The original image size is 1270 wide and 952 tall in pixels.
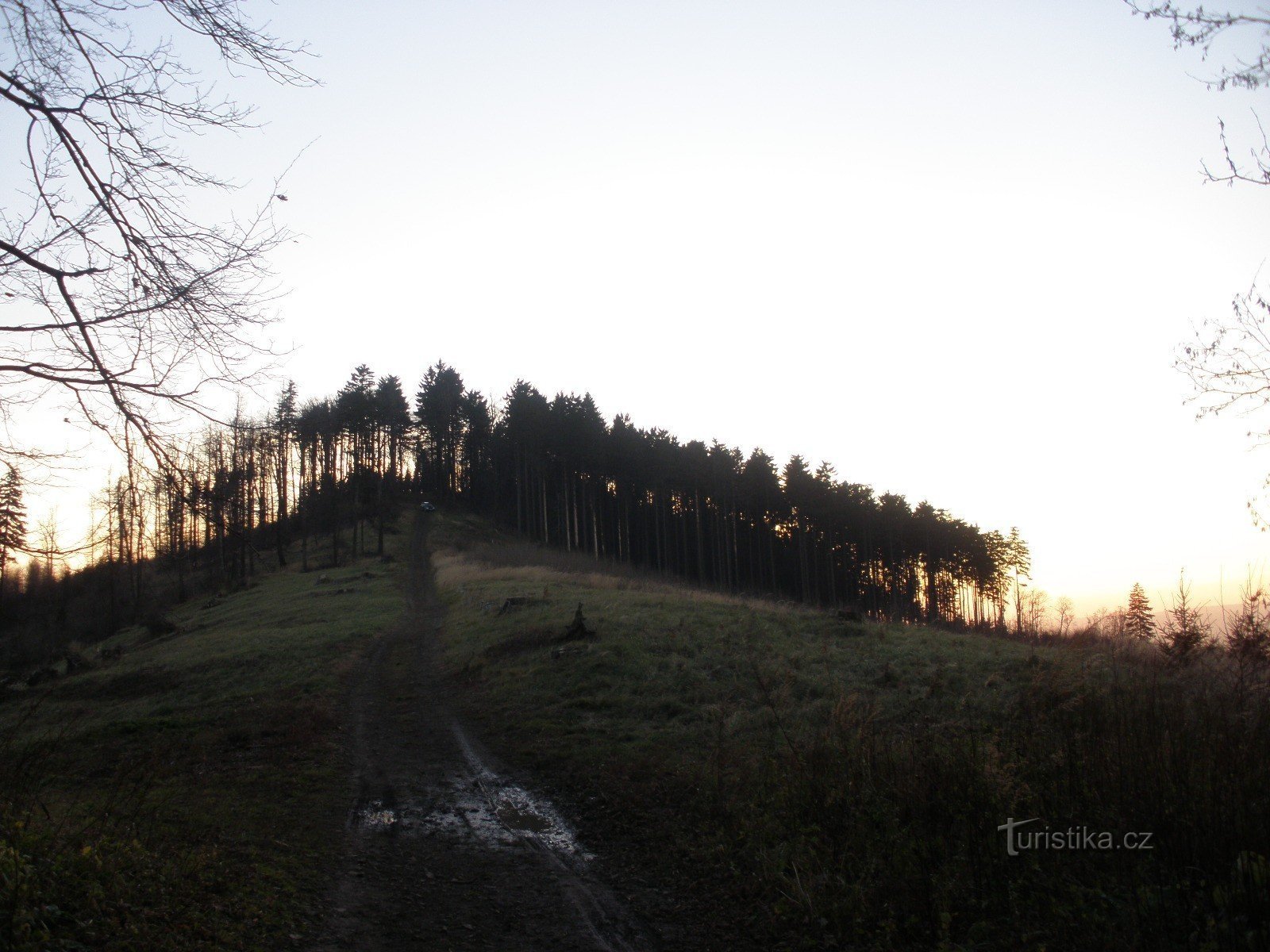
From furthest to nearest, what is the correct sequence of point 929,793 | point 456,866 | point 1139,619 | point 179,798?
point 1139,619, point 179,798, point 456,866, point 929,793

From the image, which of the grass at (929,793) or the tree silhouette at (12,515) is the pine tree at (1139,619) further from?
the tree silhouette at (12,515)

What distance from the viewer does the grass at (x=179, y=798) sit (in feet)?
15.0

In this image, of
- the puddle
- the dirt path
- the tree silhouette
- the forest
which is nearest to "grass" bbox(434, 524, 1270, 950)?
the puddle

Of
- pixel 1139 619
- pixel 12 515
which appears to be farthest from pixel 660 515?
pixel 12 515

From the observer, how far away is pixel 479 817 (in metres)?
8.45

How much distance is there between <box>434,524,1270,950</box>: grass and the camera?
15.7 feet

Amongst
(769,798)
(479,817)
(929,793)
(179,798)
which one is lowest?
(479,817)

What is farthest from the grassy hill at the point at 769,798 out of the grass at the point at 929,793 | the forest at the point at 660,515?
the forest at the point at 660,515

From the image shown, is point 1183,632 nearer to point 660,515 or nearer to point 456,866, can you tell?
point 456,866

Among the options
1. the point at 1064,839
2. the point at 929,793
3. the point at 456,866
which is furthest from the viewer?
the point at 456,866

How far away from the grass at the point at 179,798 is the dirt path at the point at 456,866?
17.0 inches

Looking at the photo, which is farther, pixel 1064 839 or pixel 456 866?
pixel 456 866

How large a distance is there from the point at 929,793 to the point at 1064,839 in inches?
47.5

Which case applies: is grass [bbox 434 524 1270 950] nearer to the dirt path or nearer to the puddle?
the puddle
